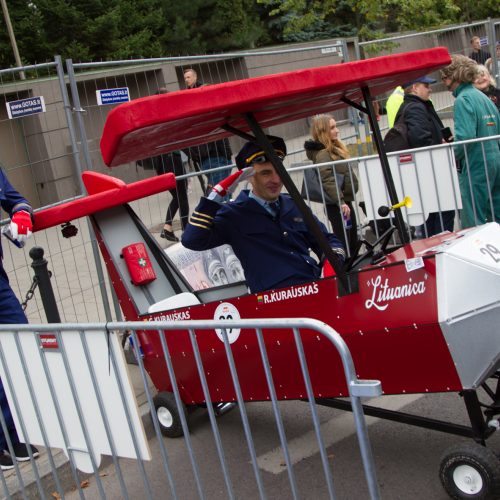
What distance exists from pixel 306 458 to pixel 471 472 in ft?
3.55

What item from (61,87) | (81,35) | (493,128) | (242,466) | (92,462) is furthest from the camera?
(81,35)

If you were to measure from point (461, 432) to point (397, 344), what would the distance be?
1.88ft

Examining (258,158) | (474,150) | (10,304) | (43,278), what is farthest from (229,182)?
(474,150)

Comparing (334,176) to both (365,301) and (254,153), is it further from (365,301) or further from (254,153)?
(365,301)

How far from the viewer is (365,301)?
12.1ft

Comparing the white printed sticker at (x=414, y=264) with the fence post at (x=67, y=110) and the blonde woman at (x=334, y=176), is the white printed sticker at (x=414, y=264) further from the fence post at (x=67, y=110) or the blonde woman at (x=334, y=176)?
the blonde woman at (x=334, y=176)

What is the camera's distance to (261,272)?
15.1ft

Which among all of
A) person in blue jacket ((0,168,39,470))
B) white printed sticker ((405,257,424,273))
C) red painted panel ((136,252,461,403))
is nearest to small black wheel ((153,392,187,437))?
red painted panel ((136,252,461,403))

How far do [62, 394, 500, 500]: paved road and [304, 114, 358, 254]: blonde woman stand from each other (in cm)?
258

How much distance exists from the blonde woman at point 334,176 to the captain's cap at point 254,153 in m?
2.78

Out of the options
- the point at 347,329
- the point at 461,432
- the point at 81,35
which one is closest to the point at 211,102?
the point at 347,329

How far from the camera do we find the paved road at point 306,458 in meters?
4.10

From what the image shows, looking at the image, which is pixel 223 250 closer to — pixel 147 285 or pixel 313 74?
pixel 147 285

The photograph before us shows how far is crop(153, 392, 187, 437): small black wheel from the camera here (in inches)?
191
